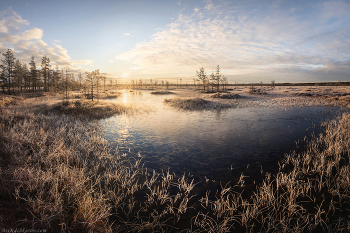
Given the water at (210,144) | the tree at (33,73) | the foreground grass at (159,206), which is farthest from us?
the tree at (33,73)

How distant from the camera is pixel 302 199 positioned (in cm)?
546

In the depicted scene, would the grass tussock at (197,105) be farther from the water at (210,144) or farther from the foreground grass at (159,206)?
the foreground grass at (159,206)

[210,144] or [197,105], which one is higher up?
[197,105]

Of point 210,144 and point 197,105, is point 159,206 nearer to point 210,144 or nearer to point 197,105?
point 210,144

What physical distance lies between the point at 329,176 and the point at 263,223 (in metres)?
4.56

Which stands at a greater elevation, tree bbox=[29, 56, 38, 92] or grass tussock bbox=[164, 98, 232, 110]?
tree bbox=[29, 56, 38, 92]

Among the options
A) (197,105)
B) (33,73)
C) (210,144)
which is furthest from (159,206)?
(33,73)

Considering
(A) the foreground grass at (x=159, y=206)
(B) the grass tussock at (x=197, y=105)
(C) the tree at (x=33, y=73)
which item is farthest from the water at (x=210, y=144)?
(C) the tree at (x=33, y=73)

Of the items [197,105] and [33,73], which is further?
[33,73]

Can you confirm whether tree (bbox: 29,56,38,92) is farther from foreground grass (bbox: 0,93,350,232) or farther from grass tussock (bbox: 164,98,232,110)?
foreground grass (bbox: 0,93,350,232)

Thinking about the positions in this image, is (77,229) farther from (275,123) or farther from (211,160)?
(275,123)

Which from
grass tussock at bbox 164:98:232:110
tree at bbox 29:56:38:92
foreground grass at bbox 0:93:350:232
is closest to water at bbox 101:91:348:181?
foreground grass at bbox 0:93:350:232

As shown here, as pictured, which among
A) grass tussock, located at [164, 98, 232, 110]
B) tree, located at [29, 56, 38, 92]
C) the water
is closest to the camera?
the water

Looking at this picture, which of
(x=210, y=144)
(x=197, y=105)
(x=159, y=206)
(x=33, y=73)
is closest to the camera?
(x=159, y=206)
